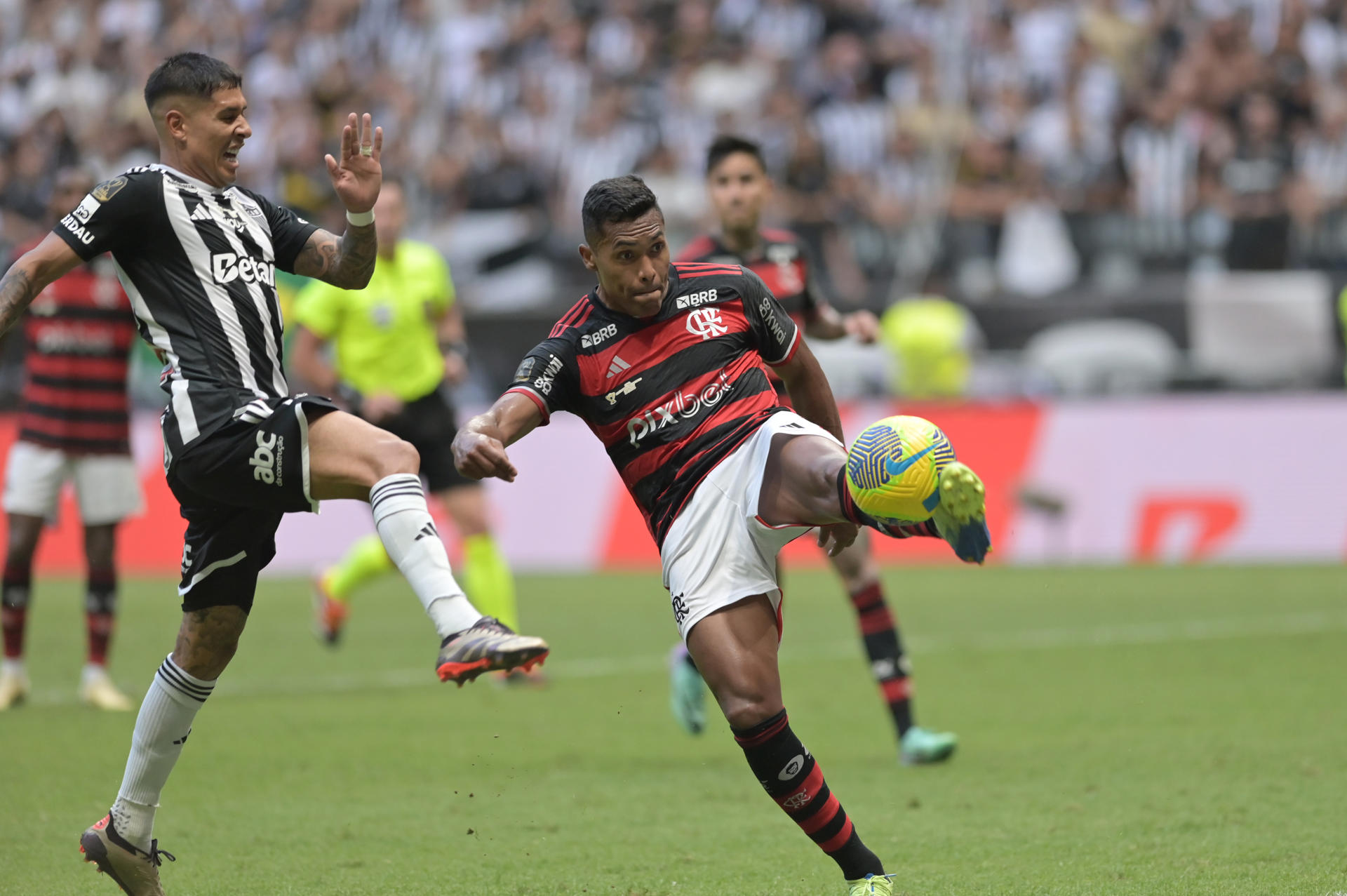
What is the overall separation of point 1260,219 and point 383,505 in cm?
1371

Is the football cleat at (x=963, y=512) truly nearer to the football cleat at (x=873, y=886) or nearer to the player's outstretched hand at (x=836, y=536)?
the player's outstretched hand at (x=836, y=536)

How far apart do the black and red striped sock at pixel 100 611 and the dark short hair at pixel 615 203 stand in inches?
204

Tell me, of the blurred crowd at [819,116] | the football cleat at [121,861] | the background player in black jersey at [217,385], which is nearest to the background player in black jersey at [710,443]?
the background player in black jersey at [217,385]

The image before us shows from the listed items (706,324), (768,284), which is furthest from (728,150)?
(706,324)

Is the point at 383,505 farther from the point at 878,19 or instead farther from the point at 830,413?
the point at 878,19

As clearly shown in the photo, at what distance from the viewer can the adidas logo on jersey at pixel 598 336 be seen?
17.4ft

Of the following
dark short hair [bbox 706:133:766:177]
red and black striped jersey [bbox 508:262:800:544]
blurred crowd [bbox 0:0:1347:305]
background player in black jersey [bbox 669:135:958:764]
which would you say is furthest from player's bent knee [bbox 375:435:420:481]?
blurred crowd [bbox 0:0:1347:305]

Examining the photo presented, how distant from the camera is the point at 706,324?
17.6 feet

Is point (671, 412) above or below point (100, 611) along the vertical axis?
above

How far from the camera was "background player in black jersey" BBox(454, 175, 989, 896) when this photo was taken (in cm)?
489

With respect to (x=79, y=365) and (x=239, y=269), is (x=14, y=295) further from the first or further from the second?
(x=79, y=365)

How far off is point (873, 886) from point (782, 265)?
13.0 feet

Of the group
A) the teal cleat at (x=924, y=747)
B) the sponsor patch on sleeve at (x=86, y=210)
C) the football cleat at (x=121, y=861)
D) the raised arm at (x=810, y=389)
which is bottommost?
the teal cleat at (x=924, y=747)

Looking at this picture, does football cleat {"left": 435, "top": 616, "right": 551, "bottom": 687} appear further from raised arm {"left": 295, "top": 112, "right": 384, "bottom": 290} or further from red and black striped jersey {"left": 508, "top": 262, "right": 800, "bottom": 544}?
raised arm {"left": 295, "top": 112, "right": 384, "bottom": 290}
